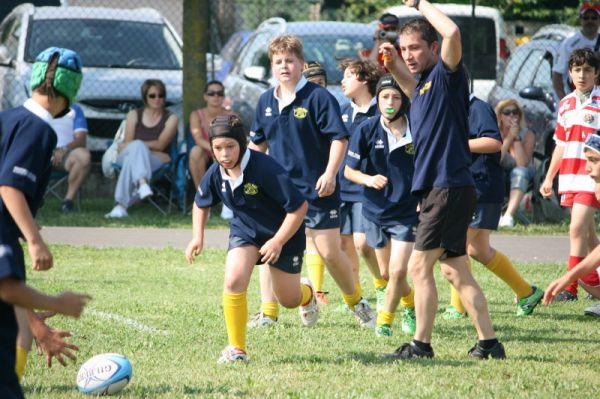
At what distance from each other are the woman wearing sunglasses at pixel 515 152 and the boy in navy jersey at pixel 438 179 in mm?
7233

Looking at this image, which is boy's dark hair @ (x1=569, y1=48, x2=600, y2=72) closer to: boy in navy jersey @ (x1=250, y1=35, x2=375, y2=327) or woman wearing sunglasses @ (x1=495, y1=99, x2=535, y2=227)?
boy in navy jersey @ (x1=250, y1=35, x2=375, y2=327)

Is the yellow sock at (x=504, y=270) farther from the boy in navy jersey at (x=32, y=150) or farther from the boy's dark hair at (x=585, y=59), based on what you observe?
the boy in navy jersey at (x=32, y=150)

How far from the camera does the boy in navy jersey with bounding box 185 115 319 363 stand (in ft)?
21.8

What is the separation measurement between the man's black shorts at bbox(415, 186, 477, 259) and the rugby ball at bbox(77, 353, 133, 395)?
72.9 inches

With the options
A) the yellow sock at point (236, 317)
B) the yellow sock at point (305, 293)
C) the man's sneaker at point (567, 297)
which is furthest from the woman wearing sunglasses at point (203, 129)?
the yellow sock at point (236, 317)

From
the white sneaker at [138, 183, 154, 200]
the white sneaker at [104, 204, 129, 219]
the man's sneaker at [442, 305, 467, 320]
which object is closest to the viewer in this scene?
the man's sneaker at [442, 305, 467, 320]

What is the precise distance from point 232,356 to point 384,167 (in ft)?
7.14

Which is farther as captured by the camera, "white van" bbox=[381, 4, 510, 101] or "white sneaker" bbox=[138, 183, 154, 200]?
"white van" bbox=[381, 4, 510, 101]

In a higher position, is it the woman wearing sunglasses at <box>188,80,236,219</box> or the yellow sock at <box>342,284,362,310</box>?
the yellow sock at <box>342,284,362,310</box>

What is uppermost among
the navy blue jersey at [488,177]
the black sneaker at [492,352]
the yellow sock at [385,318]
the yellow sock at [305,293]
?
the navy blue jersey at [488,177]

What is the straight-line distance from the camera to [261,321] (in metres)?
8.09

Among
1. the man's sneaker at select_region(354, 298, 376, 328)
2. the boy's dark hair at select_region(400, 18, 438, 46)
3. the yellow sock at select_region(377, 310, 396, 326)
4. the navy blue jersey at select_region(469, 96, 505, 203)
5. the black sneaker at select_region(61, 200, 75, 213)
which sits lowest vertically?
the black sneaker at select_region(61, 200, 75, 213)

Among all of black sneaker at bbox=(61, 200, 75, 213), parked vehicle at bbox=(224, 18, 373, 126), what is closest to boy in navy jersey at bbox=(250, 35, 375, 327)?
parked vehicle at bbox=(224, 18, 373, 126)

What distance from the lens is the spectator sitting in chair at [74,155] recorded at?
1484 centimetres
